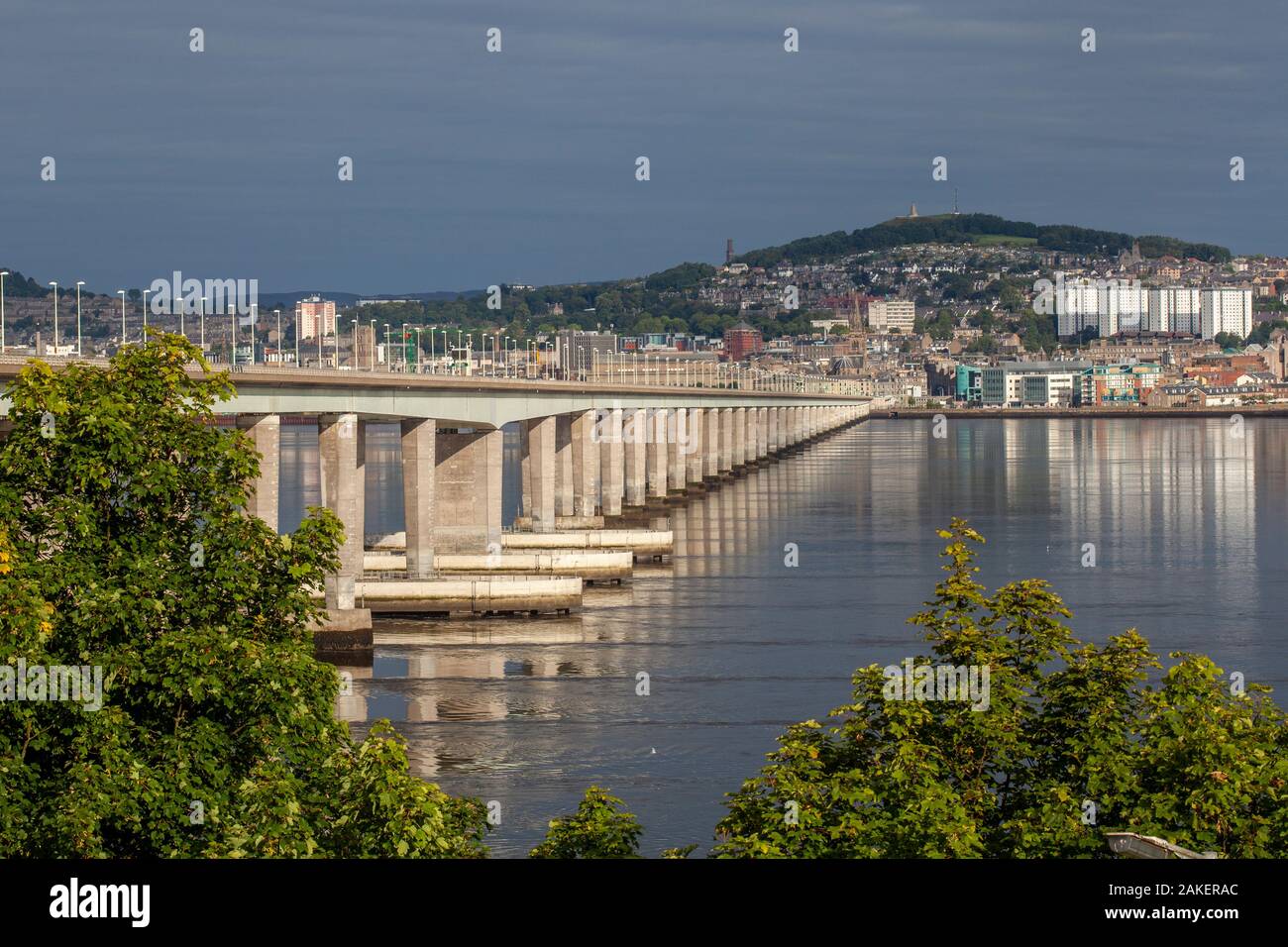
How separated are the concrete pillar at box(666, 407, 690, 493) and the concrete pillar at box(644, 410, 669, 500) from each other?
2.88 feet

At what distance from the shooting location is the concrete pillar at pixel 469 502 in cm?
7206

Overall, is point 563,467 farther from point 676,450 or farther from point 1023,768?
point 1023,768

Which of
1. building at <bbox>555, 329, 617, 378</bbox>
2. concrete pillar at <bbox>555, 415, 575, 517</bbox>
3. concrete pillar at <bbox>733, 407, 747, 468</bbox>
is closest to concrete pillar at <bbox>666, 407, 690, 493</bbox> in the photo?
building at <bbox>555, 329, 617, 378</bbox>

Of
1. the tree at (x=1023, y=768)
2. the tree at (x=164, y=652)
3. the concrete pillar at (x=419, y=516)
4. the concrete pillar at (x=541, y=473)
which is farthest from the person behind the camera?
the concrete pillar at (x=541, y=473)

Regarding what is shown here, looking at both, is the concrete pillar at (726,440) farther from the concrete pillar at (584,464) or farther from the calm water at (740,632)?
the concrete pillar at (584,464)

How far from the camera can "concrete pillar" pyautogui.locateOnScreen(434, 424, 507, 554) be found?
72062mm

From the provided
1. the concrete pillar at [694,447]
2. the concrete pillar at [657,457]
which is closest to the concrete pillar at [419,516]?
the concrete pillar at [657,457]

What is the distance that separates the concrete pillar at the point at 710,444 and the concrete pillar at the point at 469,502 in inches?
2404

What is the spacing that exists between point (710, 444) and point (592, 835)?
12145cm

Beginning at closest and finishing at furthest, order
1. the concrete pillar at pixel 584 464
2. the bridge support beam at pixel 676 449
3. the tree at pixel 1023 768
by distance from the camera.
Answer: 1. the tree at pixel 1023 768
2. the concrete pillar at pixel 584 464
3. the bridge support beam at pixel 676 449

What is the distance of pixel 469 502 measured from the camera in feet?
237

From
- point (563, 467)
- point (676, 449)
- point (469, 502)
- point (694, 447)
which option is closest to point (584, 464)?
point (563, 467)

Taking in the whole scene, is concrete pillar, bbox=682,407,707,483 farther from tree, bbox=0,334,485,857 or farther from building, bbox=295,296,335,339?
tree, bbox=0,334,485,857

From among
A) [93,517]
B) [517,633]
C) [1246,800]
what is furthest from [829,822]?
[517,633]
